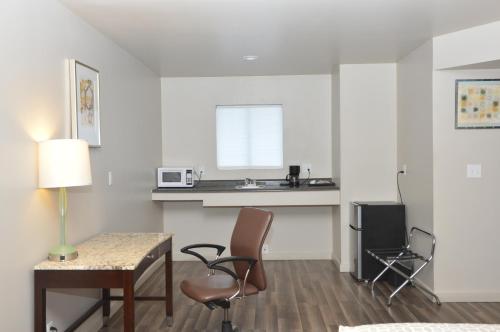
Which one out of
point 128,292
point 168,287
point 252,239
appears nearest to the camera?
point 128,292

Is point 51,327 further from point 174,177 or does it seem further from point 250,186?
point 250,186

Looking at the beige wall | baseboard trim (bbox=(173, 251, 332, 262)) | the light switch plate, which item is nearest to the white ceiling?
the beige wall

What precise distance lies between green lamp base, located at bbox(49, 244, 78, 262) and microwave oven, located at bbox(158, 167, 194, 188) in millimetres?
2780

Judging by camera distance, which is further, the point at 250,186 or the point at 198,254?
the point at 250,186

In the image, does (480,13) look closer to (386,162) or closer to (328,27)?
(328,27)

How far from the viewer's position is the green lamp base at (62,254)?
2529mm

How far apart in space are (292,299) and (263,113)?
8.30ft

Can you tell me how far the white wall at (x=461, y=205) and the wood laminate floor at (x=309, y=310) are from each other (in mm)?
215

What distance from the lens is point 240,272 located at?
10.5 feet

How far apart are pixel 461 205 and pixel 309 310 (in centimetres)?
164

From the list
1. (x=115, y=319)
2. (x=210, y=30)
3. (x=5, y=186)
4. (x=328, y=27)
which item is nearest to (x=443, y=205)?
(x=328, y=27)

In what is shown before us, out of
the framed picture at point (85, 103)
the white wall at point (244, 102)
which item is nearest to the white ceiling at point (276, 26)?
the framed picture at point (85, 103)

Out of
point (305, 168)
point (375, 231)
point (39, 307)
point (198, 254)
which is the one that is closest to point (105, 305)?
point (198, 254)

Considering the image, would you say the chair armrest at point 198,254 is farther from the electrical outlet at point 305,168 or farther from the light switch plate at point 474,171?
the electrical outlet at point 305,168
